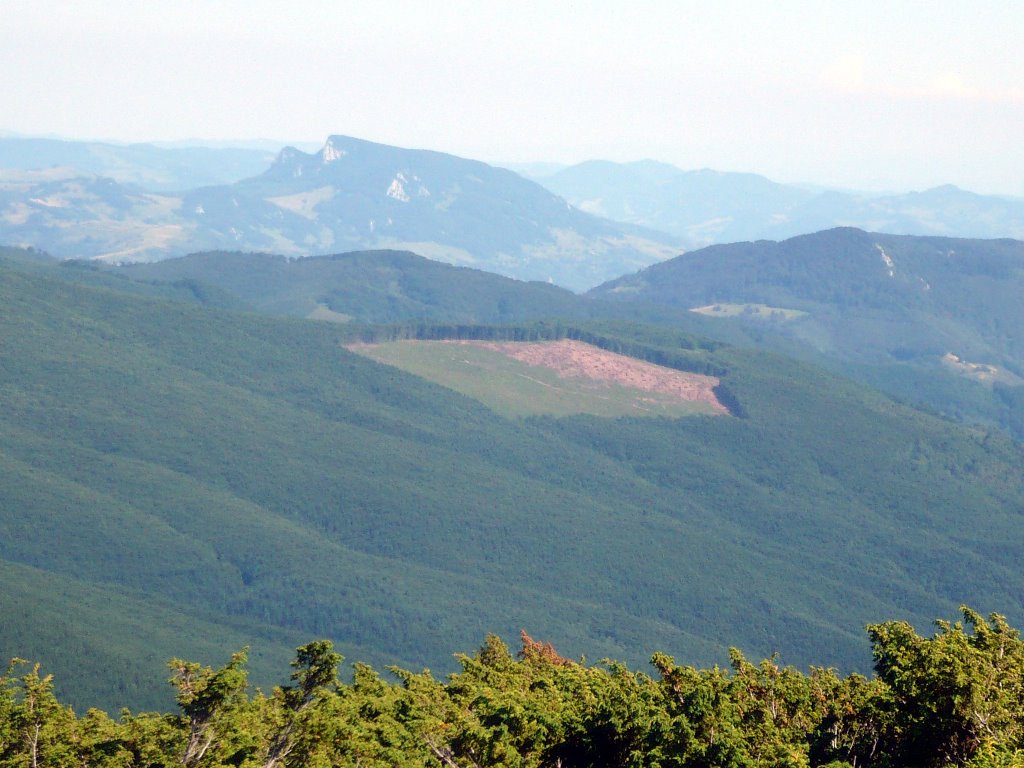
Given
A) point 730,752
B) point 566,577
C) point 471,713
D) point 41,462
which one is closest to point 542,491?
point 566,577

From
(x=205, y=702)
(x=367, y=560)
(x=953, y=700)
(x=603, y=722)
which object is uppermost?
(x=953, y=700)

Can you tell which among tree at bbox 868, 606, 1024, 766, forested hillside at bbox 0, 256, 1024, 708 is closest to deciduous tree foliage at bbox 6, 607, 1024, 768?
tree at bbox 868, 606, 1024, 766

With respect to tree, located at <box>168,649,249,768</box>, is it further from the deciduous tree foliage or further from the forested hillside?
the forested hillside

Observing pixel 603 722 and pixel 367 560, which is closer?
pixel 603 722

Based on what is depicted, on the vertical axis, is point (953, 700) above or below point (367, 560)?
above

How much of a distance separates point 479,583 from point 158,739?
11256cm

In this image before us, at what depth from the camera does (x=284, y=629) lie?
5645 inches

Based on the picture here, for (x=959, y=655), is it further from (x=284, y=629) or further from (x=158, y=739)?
(x=284, y=629)

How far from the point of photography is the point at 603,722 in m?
50.9

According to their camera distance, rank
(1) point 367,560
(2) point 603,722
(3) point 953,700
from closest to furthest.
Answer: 1. (3) point 953,700
2. (2) point 603,722
3. (1) point 367,560

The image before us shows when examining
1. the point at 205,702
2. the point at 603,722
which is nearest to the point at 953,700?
the point at 603,722

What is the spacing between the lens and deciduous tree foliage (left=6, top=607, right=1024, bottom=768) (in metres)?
46.0

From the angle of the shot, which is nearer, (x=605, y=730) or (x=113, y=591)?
(x=605, y=730)

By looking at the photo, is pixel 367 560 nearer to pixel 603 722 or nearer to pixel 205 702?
pixel 603 722
